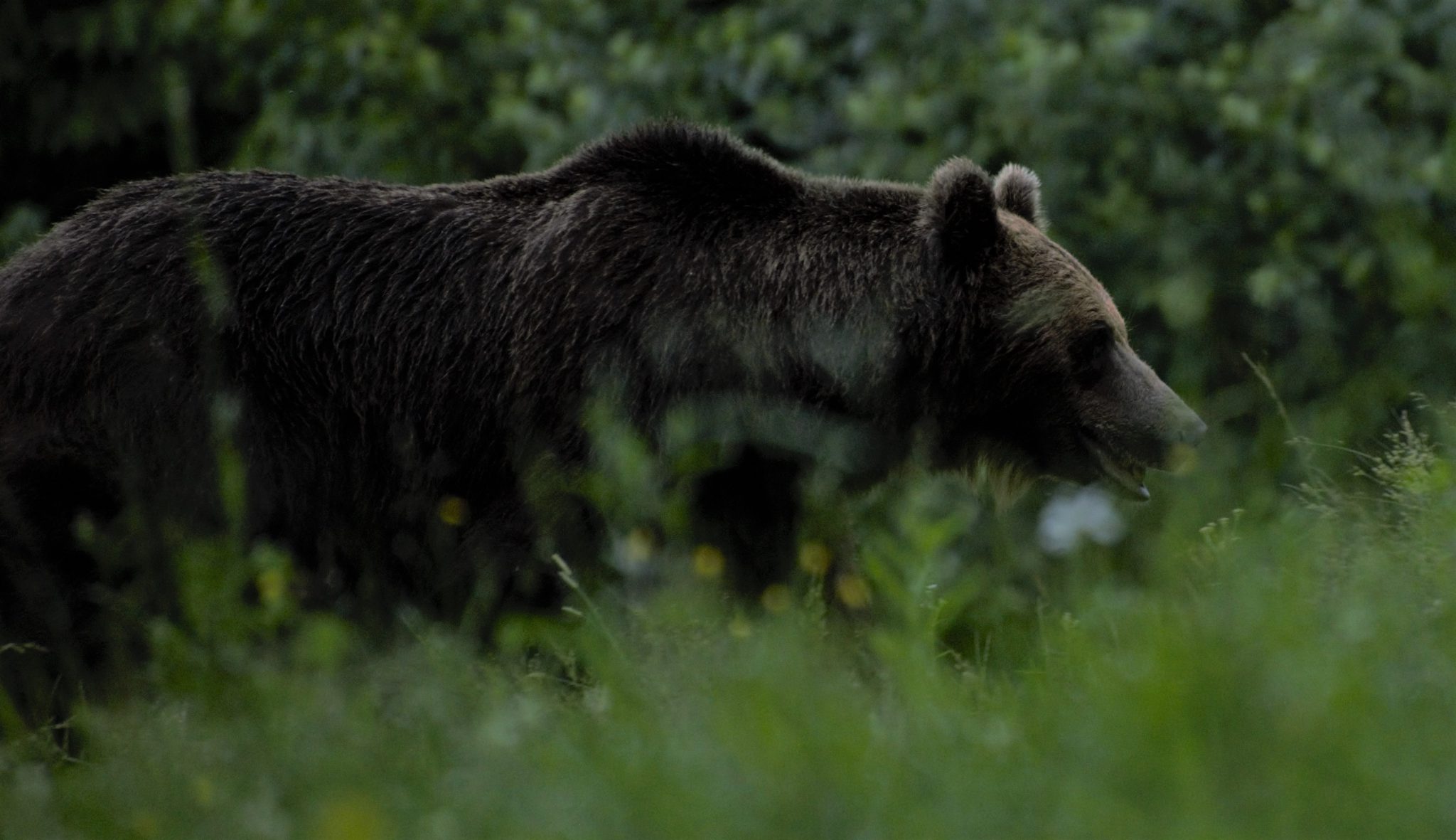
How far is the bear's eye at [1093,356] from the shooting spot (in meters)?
4.72

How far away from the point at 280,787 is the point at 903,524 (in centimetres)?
106

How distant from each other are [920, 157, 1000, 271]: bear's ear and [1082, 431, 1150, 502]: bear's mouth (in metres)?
0.62

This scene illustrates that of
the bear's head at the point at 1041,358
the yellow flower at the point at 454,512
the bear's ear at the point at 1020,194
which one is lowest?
the yellow flower at the point at 454,512

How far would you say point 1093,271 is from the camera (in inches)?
272

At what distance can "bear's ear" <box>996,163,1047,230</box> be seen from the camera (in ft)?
17.1

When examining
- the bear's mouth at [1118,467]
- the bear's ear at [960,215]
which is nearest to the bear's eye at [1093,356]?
the bear's mouth at [1118,467]

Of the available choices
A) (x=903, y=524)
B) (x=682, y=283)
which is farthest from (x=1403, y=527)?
(x=682, y=283)

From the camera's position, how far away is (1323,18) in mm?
6398

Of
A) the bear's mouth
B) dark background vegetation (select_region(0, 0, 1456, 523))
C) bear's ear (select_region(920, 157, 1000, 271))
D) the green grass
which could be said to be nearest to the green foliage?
dark background vegetation (select_region(0, 0, 1456, 523))

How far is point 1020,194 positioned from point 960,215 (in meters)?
0.63

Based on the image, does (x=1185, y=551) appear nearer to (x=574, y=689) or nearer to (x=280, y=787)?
(x=574, y=689)

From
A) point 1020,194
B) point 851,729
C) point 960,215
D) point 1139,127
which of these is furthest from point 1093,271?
point 851,729

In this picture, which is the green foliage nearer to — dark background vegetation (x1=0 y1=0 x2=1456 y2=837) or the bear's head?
dark background vegetation (x1=0 y1=0 x2=1456 y2=837)

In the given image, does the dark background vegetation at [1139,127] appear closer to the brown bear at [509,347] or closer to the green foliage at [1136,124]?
the green foliage at [1136,124]
